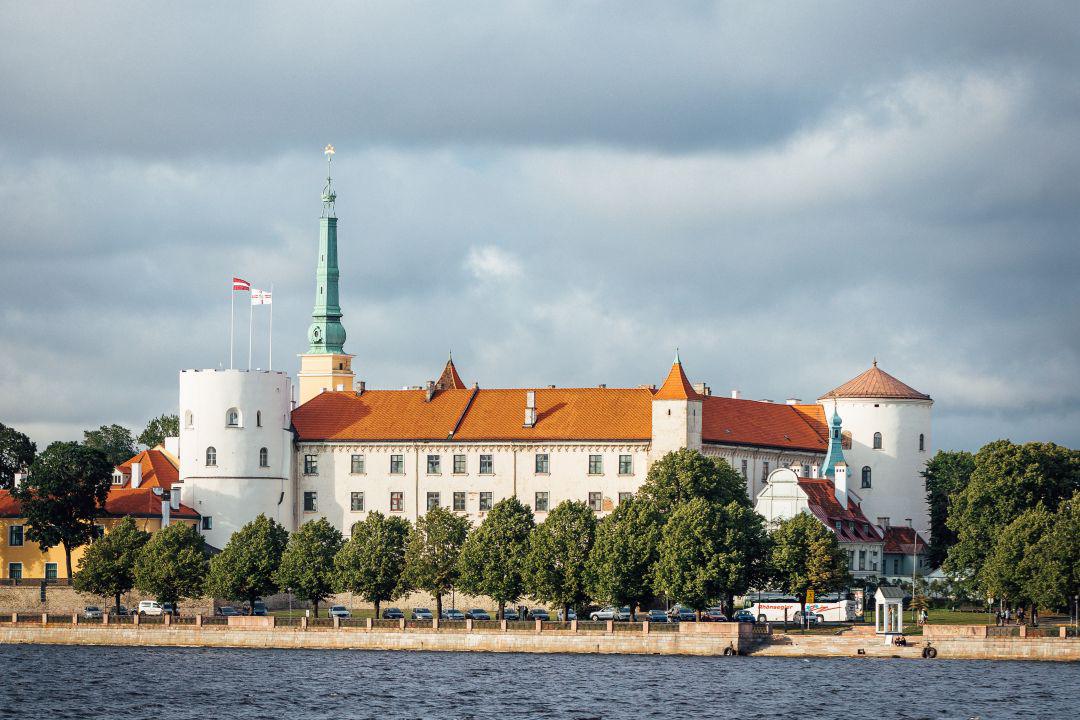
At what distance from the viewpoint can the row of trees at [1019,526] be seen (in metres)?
111

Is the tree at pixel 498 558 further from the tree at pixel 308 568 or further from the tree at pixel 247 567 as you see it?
the tree at pixel 247 567

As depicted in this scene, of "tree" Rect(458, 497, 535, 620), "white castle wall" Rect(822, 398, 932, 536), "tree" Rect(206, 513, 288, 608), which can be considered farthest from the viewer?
"white castle wall" Rect(822, 398, 932, 536)

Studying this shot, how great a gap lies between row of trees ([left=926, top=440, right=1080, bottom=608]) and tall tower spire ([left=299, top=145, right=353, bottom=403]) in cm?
6890

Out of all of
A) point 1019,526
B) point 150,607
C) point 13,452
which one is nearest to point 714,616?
point 1019,526

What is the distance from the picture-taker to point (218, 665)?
348 feet

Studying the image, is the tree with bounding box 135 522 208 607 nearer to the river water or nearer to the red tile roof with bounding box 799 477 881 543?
the river water

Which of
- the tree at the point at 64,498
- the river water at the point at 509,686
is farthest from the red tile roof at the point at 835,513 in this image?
the tree at the point at 64,498

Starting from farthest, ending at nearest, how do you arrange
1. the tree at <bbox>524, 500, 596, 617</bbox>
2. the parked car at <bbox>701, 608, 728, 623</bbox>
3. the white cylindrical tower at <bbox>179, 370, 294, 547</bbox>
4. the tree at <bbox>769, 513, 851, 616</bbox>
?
the white cylindrical tower at <bbox>179, 370, 294, 547</bbox> < the tree at <bbox>769, 513, 851, 616</bbox> < the tree at <bbox>524, 500, 596, 617</bbox> < the parked car at <bbox>701, 608, 728, 623</bbox>

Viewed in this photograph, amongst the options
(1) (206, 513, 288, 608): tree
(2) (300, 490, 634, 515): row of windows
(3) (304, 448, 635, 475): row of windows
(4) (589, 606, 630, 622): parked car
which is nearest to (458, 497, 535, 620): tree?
(4) (589, 606, 630, 622): parked car

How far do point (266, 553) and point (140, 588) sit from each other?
24.5 ft

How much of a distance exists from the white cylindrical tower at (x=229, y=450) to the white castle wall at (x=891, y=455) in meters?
40.2

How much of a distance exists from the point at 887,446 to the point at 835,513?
44.7 feet

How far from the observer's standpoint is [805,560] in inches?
4665

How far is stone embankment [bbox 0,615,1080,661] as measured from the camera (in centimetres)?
10688
